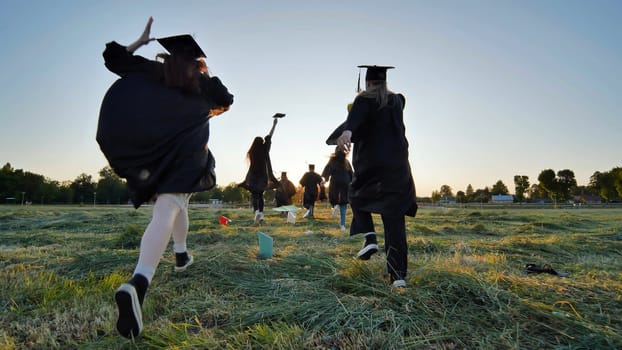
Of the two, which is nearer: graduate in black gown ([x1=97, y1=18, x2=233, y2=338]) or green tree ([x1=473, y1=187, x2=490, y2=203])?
graduate in black gown ([x1=97, y1=18, x2=233, y2=338])

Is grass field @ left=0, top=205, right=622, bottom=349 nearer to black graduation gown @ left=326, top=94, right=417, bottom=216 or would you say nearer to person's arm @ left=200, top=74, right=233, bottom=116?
black graduation gown @ left=326, top=94, right=417, bottom=216

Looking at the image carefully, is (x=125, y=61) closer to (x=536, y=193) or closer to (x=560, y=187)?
(x=560, y=187)

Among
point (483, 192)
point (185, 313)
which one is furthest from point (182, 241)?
point (483, 192)

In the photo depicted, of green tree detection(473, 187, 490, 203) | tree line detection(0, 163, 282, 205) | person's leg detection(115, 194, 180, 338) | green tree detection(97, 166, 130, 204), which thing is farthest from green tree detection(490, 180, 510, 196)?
person's leg detection(115, 194, 180, 338)

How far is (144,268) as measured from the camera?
2.12 metres

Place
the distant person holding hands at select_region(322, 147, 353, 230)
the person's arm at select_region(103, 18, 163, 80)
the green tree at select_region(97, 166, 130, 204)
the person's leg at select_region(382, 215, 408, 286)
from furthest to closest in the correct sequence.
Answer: the green tree at select_region(97, 166, 130, 204) → the distant person holding hands at select_region(322, 147, 353, 230) → the person's leg at select_region(382, 215, 408, 286) → the person's arm at select_region(103, 18, 163, 80)

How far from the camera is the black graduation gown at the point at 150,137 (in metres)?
2.34

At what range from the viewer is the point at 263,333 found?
180 centimetres

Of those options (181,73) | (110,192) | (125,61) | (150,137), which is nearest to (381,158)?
(181,73)

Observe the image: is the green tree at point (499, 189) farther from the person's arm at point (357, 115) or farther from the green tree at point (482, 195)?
the person's arm at point (357, 115)

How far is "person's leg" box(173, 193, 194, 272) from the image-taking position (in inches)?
98.7

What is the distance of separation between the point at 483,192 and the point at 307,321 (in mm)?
132014

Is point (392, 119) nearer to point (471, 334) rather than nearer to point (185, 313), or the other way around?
point (471, 334)

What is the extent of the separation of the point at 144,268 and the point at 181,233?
2.25ft
